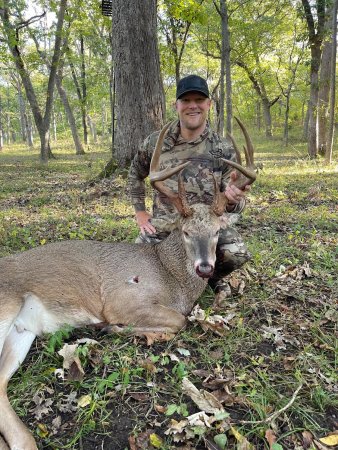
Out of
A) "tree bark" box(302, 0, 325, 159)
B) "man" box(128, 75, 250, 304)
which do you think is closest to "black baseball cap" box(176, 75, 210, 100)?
"man" box(128, 75, 250, 304)

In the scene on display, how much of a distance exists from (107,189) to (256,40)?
18153 millimetres

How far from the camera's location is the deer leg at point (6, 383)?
8.29 feet

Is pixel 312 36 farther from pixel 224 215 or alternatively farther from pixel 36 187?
pixel 224 215

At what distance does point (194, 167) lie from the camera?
16.4 ft

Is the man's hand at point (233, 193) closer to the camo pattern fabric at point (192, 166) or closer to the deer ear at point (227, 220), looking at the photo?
the deer ear at point (227, 220)

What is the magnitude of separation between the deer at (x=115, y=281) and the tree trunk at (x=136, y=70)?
190 inches

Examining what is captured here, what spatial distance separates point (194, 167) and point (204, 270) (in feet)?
5.99

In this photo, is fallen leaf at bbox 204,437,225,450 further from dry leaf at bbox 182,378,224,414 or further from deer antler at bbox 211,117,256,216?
deer antler at bbox 211,117,256,216

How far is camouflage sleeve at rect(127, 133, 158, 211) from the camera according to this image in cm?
520

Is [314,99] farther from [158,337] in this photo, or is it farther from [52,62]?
[158,337]

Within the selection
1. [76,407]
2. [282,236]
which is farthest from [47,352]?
[282,236]

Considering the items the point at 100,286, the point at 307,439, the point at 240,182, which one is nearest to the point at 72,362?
the point at 100,286

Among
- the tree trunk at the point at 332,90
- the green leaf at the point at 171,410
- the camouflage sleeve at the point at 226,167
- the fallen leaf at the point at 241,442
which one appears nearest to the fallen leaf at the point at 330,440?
the fallen leaf at the point at 241,442

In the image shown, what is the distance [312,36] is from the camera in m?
15.2
